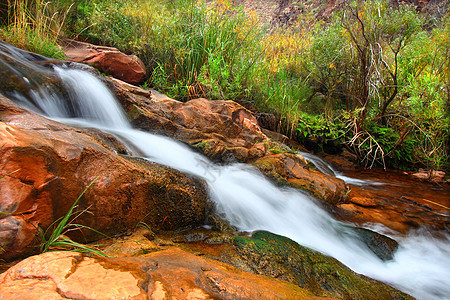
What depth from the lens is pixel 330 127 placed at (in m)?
6.36

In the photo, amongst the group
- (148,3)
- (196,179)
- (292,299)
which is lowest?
(196,179)

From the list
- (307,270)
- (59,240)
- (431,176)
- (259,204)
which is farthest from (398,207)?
(59,240)

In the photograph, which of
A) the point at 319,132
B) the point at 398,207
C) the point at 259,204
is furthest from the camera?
the point at 319,132

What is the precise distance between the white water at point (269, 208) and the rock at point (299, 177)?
0.22m

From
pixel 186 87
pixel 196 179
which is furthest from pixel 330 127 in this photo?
pixel 196 179

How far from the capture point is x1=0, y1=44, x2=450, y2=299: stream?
253 cm

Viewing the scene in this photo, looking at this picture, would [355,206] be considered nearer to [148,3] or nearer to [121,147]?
[121,147]

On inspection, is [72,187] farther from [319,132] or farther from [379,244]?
[319,132]

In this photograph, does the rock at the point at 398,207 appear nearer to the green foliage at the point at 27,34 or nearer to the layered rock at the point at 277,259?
the layered rock at the point at 277,259

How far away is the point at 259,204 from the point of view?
299 cm

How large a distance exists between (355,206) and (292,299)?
2.98 m

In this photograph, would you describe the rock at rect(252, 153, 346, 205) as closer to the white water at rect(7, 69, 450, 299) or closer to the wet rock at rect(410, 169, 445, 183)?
the white water at rect(7, 69, 450, 299)

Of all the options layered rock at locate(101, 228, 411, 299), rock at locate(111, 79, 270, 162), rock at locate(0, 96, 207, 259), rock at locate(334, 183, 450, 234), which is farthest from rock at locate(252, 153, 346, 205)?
rock at locate(0, 96, 207, 259)

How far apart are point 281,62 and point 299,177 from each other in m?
4.27
